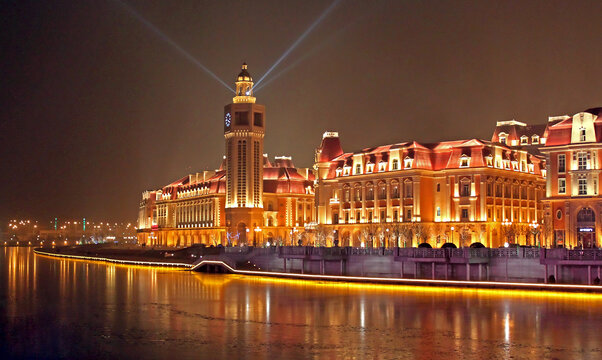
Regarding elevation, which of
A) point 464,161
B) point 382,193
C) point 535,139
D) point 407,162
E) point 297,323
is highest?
point 535,139

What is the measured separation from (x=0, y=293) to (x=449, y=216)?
2341 inches

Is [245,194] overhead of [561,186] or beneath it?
overhead

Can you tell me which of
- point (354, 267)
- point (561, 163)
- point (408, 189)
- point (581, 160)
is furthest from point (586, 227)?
point (408, 189)

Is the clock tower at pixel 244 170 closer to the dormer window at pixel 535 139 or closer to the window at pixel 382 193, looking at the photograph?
→ the window at pixel 382 193

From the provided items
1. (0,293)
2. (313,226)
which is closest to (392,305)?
(0,293)

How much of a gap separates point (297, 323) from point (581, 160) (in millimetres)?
47480

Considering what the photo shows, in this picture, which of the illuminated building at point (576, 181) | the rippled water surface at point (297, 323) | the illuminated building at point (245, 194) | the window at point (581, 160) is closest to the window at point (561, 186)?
the illuminated building at point (576, 181)

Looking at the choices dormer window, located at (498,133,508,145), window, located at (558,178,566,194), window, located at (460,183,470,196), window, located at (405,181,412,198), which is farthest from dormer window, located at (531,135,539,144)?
window, located at (558,178,566,194)

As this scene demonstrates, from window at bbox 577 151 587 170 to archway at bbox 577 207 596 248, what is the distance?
175 inches

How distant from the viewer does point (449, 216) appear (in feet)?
352

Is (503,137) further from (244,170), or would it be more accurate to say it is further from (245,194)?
(245,194)

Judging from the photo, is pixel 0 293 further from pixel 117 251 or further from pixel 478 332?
pixel 117 251

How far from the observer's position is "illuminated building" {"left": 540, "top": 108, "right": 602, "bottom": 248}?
8288 centimetres

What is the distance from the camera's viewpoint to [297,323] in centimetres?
4959
